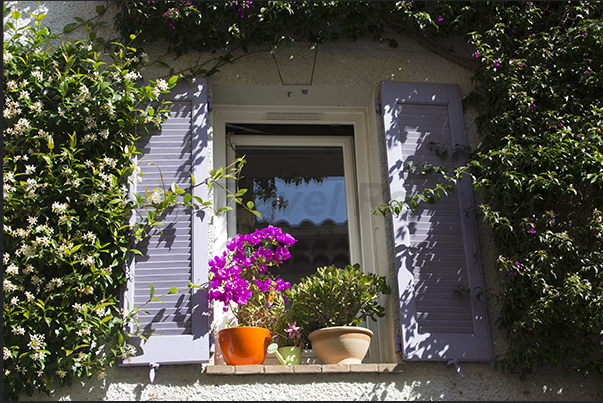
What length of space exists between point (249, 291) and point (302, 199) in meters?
1.01

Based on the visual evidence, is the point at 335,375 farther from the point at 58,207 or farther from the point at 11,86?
A: the point at 11,86

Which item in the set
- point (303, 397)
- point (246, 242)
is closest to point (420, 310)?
point (303, 397)

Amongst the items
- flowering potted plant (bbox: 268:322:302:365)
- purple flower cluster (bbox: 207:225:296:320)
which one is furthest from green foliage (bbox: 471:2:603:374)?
purple flower cluster (bbox: 207:225:296:320)

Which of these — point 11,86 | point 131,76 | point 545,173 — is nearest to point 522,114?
point 545,173

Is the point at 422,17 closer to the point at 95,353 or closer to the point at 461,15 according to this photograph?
the point at 461,15

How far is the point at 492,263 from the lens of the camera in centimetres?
351

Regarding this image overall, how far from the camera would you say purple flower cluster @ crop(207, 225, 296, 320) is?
10.5 ft

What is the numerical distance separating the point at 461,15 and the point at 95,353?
9.81ft

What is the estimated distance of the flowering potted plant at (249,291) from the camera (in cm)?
309

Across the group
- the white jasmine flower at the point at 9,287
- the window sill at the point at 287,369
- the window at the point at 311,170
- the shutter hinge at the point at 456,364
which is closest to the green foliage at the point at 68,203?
the white jasmine flower at the point at 9,287

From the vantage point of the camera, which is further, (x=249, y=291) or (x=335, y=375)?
(x=249, y=291)

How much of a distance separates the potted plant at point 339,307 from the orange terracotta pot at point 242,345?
31 cm

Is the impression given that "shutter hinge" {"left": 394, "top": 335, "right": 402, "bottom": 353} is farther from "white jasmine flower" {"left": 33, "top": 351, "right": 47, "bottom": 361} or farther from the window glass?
"white jasmine flower" {"left": 33, "top": 351, "right": 47, "bottom": 361}

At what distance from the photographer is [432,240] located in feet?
11.4
